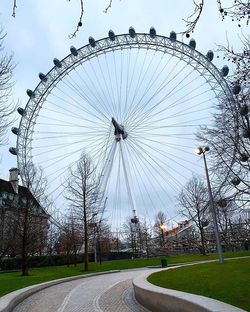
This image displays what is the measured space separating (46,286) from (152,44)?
27.2 metres

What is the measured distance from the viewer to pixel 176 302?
1046cm

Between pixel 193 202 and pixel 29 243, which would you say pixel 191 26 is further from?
pixel 193 202

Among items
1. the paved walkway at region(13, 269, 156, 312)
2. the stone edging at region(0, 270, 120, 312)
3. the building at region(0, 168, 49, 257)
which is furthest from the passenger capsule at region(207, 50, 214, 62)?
the paved walkway at region(13, 269, 156, 312)

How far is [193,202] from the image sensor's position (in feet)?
196

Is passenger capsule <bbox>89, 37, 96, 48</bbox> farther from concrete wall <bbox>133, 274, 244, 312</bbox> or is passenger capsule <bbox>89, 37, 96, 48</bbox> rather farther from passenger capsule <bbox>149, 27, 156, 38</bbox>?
concrete wall <bbox>133, 274, 244, 312</bbox>

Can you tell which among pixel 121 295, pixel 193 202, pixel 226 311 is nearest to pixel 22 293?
pixel 121 295

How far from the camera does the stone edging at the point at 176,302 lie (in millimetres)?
8453

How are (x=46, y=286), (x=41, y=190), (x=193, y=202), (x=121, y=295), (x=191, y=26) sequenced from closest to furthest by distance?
(x=191, y=26), (x=121, y=295), (x=46, y=286), (x=41, y=190), (x=193, y=202)

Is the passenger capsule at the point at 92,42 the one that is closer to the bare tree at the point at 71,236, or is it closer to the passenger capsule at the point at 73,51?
the passenger capsule at the point at 73,51

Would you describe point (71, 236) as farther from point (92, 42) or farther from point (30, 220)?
point (92, 42)

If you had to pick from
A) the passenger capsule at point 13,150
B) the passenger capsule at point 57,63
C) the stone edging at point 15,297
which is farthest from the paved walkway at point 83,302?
the passenger capsule at point 57,63

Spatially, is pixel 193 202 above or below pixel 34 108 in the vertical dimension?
below

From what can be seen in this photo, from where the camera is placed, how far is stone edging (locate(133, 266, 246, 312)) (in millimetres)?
8453

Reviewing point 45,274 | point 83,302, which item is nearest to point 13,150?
point 45,274
